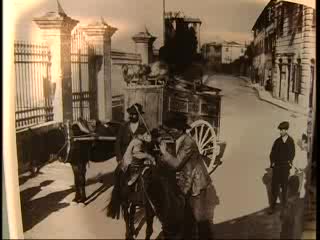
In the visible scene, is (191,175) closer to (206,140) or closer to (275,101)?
(206,140)

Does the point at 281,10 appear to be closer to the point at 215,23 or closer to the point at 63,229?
the point at 215,23

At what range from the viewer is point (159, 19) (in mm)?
646

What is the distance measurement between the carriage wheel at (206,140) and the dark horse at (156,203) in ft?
0.19

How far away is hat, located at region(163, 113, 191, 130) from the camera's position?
665 millimetres

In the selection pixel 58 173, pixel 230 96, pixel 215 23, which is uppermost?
pixel 215 23

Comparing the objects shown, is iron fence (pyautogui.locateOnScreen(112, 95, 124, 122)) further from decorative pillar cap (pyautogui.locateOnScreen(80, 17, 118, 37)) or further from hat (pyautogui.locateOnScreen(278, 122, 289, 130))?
hat (pyautogui.locateOnScreen(278, 122, 289, 130))

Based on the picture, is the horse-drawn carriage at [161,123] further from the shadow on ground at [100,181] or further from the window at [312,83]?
the window at [312,83]

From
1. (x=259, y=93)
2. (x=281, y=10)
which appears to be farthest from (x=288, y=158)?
(x=281, y=10)

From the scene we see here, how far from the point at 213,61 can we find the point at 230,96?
6cm

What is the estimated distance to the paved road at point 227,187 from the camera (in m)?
0.67

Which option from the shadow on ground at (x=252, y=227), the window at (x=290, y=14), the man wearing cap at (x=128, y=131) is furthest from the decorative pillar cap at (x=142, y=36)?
the shadow on ground at (x=252, y=227)

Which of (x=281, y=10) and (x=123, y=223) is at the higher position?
(x=281, y=10)

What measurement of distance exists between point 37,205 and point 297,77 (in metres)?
0.44

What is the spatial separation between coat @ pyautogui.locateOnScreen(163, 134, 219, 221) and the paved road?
1cm
